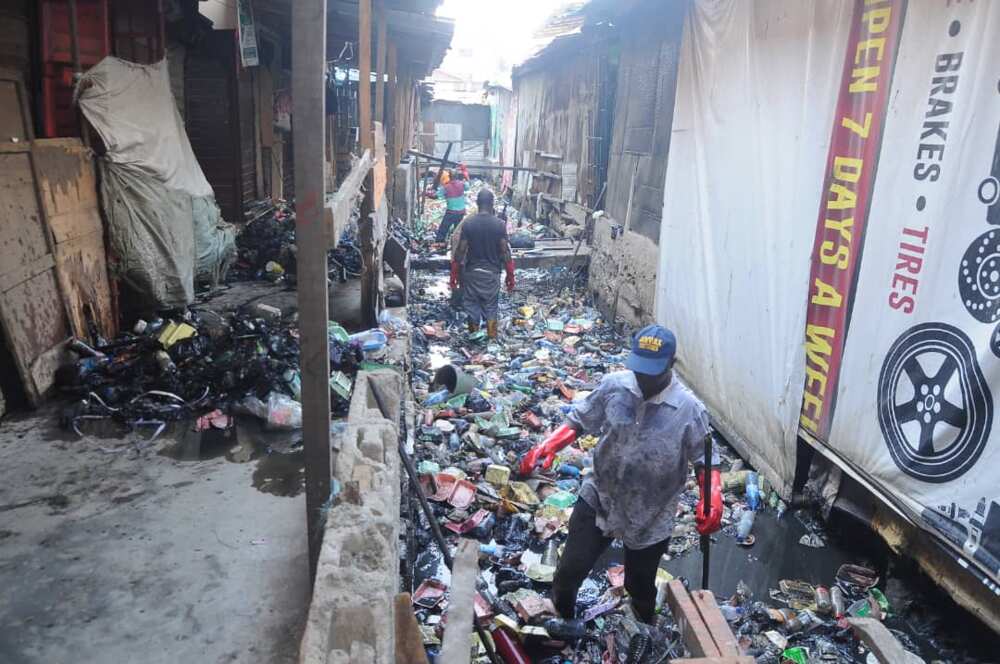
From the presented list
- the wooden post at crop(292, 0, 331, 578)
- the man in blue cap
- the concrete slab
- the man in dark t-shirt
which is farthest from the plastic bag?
the man in dark t-shirt

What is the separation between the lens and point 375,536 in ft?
7.91

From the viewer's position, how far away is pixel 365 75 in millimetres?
5770

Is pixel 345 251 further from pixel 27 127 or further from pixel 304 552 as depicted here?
pixel 304 552

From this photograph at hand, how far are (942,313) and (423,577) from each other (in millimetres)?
3457

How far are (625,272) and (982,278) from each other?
6020mm

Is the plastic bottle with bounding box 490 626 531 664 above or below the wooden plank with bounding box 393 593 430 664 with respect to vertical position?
below

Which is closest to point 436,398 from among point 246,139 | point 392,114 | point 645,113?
point 645,113

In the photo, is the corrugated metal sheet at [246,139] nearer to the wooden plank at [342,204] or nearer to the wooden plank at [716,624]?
the wooden plank at [342,204]

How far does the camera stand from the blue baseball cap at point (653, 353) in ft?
10.5

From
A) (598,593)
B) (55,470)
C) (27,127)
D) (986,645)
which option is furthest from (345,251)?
(986,645)

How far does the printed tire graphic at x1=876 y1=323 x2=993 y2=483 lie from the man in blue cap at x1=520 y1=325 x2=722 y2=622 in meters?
1.22

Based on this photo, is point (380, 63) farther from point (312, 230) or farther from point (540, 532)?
point (312, 230)

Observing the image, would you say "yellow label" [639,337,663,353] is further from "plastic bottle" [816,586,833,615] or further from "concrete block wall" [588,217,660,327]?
"concrete block wall" [588,217,660,327]

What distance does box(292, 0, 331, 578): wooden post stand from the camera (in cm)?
214
